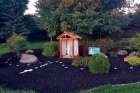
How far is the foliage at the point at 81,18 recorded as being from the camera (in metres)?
24.2

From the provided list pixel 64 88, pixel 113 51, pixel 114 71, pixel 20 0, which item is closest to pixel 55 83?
pixel 64 88

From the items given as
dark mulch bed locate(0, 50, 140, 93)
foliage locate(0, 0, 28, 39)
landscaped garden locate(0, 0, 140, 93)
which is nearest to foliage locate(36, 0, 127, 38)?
landscaped garden locate(0, 0, 140, 93)

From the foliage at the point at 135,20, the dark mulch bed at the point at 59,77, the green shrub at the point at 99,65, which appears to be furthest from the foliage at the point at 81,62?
the foliage at the point at 135,20

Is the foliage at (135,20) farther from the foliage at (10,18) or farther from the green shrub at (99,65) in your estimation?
the green shrub at (99,65)

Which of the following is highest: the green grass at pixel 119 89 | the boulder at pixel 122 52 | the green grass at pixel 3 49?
the green grass at pixel 119 89

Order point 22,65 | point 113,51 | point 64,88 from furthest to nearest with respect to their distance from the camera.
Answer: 1. point 113,51
2. point 22,65
3. point 64,88

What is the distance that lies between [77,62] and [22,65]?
2.71 m

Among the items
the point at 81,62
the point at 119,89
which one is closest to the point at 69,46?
the point at 81,62

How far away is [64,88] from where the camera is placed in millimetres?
12188

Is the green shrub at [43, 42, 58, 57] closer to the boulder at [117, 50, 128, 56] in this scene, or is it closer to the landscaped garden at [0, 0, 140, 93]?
the landscaped garden at [0, 0, 140, 93]

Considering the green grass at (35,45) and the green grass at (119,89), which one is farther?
the green grass at (35,45)

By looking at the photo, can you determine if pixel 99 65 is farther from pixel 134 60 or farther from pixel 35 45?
pixel 35 45

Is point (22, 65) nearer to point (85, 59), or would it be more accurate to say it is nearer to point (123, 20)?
point (85, 59)

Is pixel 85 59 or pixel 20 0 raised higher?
pixel 20 0
